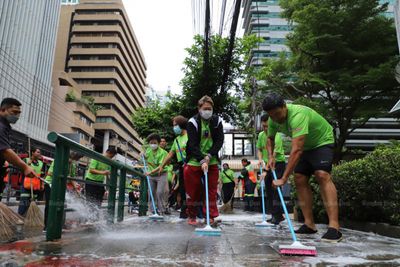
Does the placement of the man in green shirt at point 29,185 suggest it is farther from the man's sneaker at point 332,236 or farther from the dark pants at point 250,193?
the dark pants at point 250,193

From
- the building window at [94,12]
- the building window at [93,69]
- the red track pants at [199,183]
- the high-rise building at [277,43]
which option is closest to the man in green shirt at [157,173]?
the red track pants at [199,183]

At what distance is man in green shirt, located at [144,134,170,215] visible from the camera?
6.97 metres

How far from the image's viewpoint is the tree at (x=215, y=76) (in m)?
17.1

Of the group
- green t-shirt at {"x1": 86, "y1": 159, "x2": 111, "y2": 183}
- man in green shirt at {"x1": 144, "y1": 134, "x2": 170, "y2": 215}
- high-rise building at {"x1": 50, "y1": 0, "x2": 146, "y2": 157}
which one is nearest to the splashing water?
green t-shirt at {"x1": 86, "y1": 159, "x2": 111, "y2": 183}

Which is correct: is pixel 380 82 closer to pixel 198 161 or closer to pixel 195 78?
pixel 195 78

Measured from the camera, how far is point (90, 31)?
213 feet

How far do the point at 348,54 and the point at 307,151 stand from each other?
10297 millimetres

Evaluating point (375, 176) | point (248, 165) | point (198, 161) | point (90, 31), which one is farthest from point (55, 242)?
point (90, 31)

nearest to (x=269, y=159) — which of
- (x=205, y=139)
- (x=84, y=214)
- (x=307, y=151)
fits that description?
(x=307, y=151)

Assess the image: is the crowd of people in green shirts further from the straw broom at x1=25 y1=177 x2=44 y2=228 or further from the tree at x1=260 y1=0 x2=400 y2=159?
the tree at x1=260 y1=0 x2=400 y2=159

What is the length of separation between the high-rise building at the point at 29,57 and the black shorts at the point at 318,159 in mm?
20953

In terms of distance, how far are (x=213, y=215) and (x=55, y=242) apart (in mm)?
2207

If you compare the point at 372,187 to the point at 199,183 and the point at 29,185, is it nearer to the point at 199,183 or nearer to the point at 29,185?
the point at 199,183

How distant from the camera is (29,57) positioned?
28.8 metres
